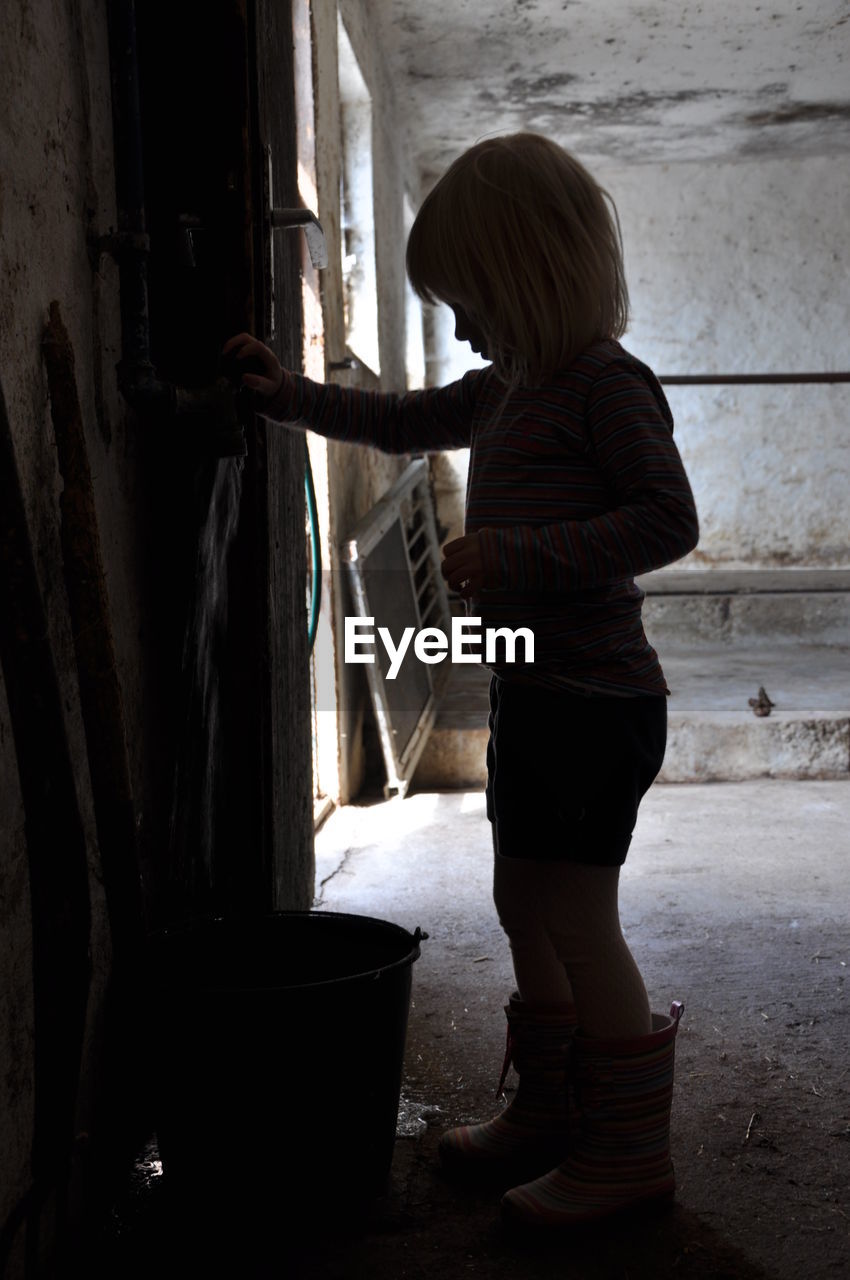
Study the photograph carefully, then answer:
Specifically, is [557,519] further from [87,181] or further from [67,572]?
[87,181]

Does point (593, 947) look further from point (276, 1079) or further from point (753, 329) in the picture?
point (753, 329)

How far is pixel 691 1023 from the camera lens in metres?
2.13

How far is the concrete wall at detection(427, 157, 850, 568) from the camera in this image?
25.5 feet

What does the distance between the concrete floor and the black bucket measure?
0.11 metres

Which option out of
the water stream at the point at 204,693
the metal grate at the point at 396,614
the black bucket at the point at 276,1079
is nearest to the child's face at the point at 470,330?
the water stream at the point at 204,693

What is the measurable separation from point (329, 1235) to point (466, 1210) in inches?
7.1

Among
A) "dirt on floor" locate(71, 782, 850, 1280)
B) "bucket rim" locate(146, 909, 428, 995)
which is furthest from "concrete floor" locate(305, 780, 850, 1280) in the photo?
"bucket rim" locate(146, 909, 428, 995)

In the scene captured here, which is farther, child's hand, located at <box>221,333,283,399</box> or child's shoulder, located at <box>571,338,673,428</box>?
child's hand, located at <box>221,333,283,399</box>

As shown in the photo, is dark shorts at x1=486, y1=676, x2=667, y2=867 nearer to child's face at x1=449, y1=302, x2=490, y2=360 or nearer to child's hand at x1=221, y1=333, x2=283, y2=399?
child's face at x1=449, y1=302, x2=490, y2=360

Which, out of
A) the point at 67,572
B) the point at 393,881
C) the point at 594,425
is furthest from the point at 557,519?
the point at 393,881

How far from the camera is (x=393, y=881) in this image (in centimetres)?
311

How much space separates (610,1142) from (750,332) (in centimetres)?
714

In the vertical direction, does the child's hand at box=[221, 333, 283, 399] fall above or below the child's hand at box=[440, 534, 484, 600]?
above

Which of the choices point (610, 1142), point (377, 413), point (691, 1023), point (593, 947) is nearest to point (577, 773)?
point (593, 947)
